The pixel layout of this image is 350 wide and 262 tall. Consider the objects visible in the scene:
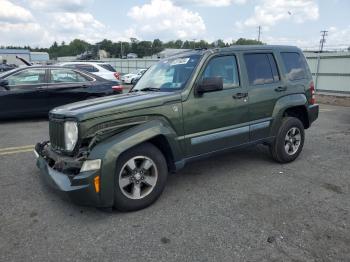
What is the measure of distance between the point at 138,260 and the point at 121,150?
45.5 inches

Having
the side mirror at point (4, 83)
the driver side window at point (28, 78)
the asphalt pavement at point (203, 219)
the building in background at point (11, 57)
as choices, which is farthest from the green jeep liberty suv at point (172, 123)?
the building in background at point (11, 57)

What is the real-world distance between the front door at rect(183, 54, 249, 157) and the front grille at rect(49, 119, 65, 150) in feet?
4.87

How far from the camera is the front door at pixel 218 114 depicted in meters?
4.27

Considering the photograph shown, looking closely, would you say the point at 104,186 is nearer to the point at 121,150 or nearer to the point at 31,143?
the point at 121,150

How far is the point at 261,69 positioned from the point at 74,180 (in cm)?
328

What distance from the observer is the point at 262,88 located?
5.02 m

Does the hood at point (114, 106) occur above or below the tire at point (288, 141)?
above

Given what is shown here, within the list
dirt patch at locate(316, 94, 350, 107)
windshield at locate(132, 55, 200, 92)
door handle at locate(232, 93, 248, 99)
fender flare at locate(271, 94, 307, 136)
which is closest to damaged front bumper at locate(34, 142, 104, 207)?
windshield at locate(132, 55, 200, 92)

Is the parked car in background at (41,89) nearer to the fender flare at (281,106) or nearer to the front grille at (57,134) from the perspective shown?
the front grille at (57,134)

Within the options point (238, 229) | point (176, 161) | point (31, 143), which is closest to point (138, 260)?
point (238, 229)

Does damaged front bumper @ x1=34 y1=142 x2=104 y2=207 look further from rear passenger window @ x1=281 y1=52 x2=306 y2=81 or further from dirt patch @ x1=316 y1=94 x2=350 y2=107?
dirt patch @ x1=316 y1=94 x2=350 y2=107

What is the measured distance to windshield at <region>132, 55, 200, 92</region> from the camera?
4.45m

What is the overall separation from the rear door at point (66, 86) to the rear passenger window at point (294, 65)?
5.95 m

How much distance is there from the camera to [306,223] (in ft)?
11.4
